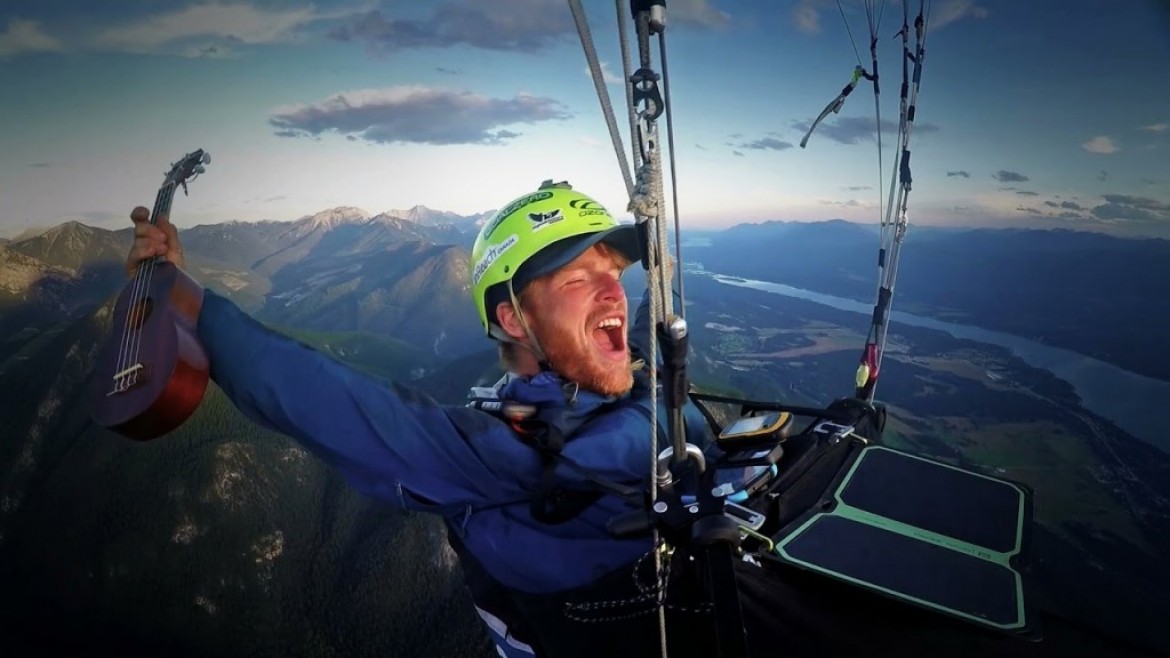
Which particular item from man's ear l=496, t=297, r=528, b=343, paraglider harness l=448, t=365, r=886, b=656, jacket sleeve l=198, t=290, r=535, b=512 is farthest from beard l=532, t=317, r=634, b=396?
jacket sleeve l=198, t=290, r=535, b=512

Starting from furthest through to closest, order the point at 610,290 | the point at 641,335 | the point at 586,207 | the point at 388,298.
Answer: the point at 388,298
the point at 641,335
the point at 586,207
the point at 610,290

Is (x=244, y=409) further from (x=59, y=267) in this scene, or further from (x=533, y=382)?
(x=59, y=267)

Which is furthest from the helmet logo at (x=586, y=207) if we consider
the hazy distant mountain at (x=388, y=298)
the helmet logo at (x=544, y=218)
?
the hazy distant mountain at (x=388, y=298)

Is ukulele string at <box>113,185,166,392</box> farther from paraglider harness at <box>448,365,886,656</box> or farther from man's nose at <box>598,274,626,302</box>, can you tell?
man's nose at <box>598,274,626,302</box>

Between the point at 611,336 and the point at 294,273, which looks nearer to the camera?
the point at 611,336

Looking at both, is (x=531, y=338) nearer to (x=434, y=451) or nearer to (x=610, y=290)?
(x=610, y=290)

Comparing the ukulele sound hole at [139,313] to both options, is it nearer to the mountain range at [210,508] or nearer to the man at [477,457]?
the man at [477,457]

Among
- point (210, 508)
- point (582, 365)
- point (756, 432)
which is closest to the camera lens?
point (756, 432)

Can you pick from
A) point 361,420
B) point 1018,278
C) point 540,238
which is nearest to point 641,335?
point 540,238
